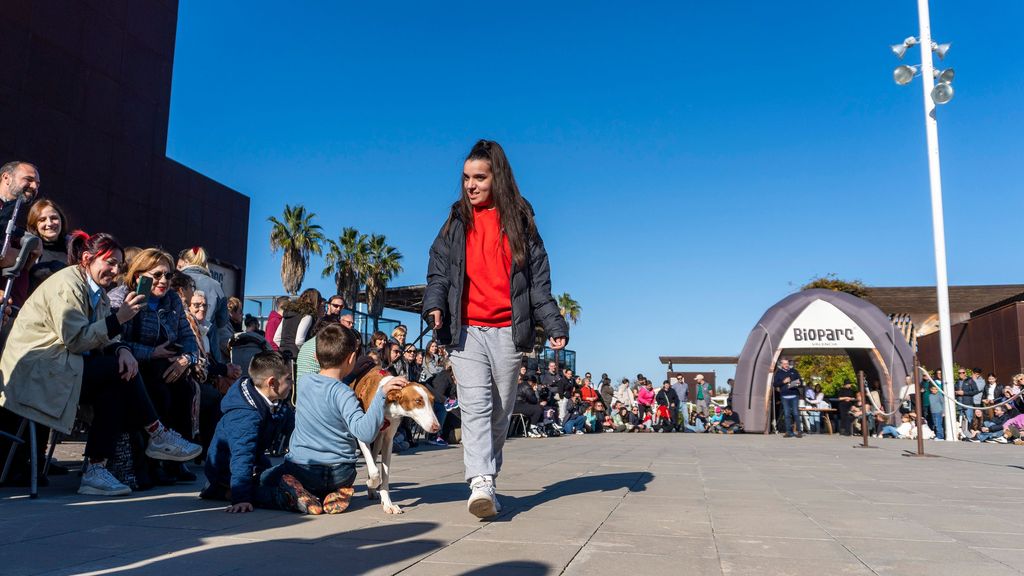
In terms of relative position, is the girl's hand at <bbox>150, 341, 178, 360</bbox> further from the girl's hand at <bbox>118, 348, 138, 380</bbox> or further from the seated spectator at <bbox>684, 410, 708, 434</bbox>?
the seated spectator at <bbox>684, 410, 708, 434</bbox>

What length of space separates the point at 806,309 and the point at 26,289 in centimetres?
1952

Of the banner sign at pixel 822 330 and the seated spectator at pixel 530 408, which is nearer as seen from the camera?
the seated spectator at pixel 530 408

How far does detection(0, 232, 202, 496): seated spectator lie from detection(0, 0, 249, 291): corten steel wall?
8917mm

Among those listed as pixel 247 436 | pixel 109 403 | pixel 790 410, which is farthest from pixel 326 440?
pixel 790 410

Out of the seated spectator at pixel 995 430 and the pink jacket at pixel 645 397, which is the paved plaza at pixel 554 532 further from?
the pink jacket at pixel 645 397

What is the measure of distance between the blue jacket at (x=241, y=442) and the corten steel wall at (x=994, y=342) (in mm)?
25465

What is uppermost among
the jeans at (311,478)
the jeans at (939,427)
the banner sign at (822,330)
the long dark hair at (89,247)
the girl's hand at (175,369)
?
the banner sign at (822,330)

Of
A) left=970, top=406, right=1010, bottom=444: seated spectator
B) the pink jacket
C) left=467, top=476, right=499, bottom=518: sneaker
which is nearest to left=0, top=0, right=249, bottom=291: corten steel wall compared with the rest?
left=467, top=476, right=499, bottom=518: sneaker

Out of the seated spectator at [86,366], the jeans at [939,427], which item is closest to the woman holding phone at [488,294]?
the seated spectator at [86,366]

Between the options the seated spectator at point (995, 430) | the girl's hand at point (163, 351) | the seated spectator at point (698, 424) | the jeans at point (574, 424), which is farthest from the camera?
the seated spectator at point (698, 424)

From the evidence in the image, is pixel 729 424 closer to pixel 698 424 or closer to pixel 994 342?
pixel 698 424

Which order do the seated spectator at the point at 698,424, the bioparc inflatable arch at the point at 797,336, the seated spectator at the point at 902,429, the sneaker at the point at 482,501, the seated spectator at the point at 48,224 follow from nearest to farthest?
the sneaker at the point at 482,501 < the seated spectator at the point at 48,224 < the seated spectator at the point at 902,429 < the bioparc inflatable arch at the point at 797,336 < the seated spectator at the point at 698,424

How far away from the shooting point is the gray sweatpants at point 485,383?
13.6 feet

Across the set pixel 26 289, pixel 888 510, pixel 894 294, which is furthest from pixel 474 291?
pixel 894 294
